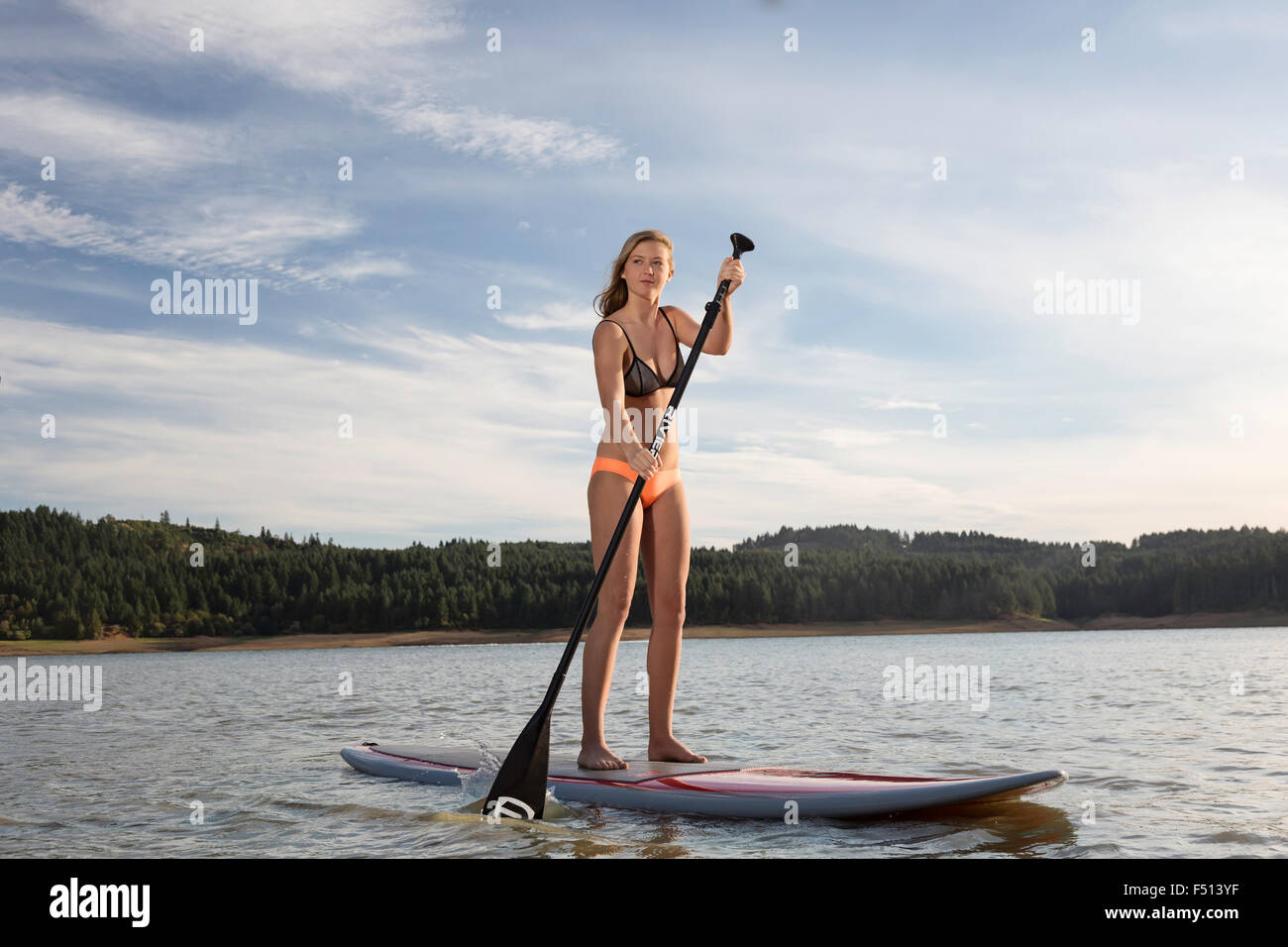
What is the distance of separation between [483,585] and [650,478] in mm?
103191

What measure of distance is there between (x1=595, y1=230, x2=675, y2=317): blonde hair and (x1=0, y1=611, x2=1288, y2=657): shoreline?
8679 centimetres

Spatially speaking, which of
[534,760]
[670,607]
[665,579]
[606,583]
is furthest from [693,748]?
[606,583]

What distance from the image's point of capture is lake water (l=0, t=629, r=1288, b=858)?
6172 millimetres

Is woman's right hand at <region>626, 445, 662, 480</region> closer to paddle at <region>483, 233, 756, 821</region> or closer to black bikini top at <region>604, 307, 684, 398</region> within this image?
paddle at <region>483, 233, 756, 821</region>

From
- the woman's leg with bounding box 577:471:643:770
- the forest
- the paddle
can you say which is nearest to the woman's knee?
the woman's leg with bounding box 577:471:643:770

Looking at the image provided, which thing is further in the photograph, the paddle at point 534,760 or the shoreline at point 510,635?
the shoreline at point 510,635

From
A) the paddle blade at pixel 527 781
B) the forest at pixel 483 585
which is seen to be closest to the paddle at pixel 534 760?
the paddle blade at pixel 527 781

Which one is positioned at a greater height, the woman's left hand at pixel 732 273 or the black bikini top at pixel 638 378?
the woman's left hand at pixel 732 273

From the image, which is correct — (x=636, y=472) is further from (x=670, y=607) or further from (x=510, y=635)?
(x=510, y=635)

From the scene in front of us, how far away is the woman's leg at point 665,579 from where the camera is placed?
7.50 m

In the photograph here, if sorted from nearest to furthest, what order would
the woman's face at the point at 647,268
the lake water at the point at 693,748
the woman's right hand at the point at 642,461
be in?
the lake water at the point at 693,748 → the woman's right hand at the point at 642,461 → the woman's face at the point at 647,268

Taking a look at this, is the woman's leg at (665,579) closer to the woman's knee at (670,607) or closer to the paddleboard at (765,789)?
the woman's knee at (670,607)

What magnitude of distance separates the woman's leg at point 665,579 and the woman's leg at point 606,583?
0.70ft
